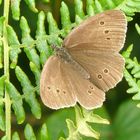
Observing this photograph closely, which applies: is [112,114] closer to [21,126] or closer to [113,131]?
[113,131]

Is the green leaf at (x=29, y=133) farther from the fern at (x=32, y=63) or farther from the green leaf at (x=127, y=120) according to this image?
the green leaf at (x=127, y=120)

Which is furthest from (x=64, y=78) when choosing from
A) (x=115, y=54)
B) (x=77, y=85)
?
(x=115, y=54)

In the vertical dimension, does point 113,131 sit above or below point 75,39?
below

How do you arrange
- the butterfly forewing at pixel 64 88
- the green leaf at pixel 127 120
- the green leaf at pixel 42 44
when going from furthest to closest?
the green leaf at pixel 127 120 < the green leaf at pixel 42 44 < the butterfly forewing at pixel 64 88

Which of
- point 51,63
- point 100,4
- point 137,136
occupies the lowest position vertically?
point 137,136

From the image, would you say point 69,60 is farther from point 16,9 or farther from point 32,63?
point 16,9

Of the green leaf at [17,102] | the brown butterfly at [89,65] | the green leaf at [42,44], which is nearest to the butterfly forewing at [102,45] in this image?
the brown butterfly at [89,65]

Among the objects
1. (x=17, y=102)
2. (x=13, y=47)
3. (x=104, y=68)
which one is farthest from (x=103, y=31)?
(x=17, y=102)

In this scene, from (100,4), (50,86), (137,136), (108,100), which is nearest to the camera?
(50,86)
